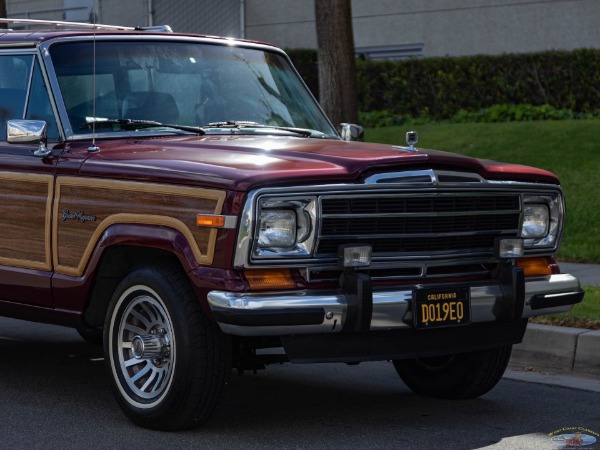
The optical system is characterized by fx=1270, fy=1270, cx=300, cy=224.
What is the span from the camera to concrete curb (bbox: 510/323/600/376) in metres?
7.75

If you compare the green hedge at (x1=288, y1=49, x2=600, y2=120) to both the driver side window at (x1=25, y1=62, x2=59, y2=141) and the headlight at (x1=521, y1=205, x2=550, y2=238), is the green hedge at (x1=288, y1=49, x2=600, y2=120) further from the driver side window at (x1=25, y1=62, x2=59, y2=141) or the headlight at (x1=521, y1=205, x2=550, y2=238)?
the driver side window at (x1=25, y1=62, x2=59, y2=141)

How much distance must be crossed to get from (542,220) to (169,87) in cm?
219

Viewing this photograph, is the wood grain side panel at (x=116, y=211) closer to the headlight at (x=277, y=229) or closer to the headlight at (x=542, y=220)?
the headlight at (x=277, y=229)

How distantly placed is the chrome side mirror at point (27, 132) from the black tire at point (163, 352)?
3.43 ft

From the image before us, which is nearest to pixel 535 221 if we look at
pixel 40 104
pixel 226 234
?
pixel 226 234

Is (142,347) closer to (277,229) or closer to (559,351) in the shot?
(277,229)

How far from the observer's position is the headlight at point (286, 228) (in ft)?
18.4

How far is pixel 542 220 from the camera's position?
656 centimetres

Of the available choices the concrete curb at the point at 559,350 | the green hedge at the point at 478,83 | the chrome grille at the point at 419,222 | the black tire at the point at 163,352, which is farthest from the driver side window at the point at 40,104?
the green hedge at the point at 478,83

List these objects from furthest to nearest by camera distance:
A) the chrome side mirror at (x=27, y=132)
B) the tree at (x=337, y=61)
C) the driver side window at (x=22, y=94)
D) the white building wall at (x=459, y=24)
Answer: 1. the white building wall at (x=459, y=24)
2. the tree at (x=337, y=61)
3. the driver side window at (x=22, y=94)
4. the chrome side mirror at (x=27, y=132)

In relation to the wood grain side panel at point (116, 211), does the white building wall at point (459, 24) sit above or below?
above

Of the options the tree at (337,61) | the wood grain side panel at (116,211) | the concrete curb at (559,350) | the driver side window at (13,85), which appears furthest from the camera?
the tree at (337,61)

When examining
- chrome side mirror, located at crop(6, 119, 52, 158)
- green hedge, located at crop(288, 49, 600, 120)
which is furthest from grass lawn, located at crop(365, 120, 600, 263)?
chrome side mirror, located at crop(6, 119, 52, 158)

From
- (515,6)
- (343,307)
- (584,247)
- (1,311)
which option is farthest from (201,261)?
(515,6)
